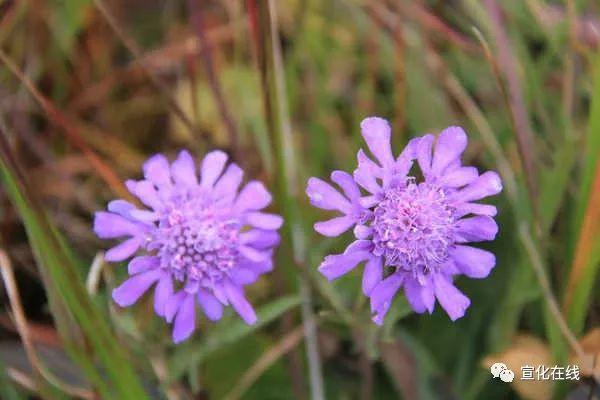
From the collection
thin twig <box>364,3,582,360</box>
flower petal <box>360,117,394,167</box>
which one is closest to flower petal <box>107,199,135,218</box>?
flower petal <box>360,117,394,167</box>

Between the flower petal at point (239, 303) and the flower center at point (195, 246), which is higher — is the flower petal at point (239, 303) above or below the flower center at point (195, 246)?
below

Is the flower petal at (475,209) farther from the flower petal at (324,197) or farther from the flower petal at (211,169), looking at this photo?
the flower petal at (211,169)

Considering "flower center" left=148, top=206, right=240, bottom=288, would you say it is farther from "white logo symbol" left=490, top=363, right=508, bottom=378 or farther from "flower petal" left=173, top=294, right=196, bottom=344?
"white logo symbol" left=490, top=363, right=508, bottom=378

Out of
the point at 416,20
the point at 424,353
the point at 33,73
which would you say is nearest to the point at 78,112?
the point at 33,73

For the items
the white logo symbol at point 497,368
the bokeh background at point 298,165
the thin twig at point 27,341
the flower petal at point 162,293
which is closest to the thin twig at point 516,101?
the bokeh background at point 298,165

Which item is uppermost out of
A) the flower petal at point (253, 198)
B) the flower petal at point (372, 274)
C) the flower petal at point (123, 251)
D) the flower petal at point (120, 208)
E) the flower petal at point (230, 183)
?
the flower petal at point (230, 183)

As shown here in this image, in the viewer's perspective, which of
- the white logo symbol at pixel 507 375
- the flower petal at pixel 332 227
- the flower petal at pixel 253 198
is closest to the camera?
the flower petal at pixel 332 227
